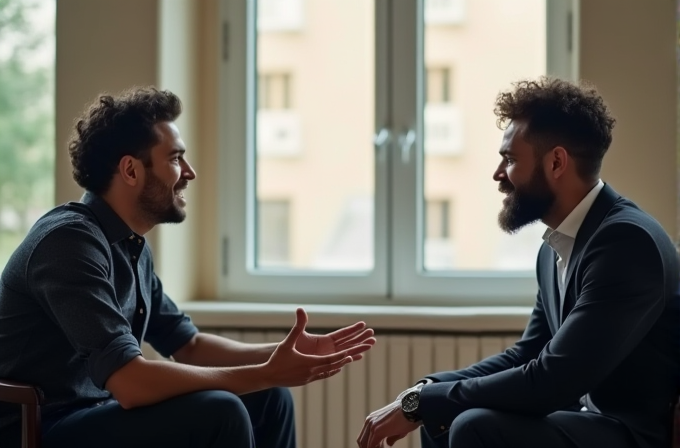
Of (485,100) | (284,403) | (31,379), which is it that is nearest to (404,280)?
(485,100)

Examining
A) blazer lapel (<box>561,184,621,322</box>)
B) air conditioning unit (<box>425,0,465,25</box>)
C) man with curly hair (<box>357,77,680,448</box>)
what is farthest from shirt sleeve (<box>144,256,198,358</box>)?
air conditioning unit (<box>425,0,465,25</box>)

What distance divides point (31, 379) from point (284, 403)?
1.94 ft

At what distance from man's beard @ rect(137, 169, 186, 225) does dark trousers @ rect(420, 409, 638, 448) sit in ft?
2.80

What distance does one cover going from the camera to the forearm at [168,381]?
170 centimetres

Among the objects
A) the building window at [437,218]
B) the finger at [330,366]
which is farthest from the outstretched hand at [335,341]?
Answer: the building window at [437,218]

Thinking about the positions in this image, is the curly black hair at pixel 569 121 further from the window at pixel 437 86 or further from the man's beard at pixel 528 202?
the window at pixel 437 86

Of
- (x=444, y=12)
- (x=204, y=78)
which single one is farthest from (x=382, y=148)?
(x=204, y=78)

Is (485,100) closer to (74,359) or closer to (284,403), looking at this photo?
(284,403)

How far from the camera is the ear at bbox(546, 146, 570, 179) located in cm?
194

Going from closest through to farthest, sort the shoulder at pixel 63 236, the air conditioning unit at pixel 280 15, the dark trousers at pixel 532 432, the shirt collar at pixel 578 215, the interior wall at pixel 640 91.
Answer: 1. the dark trousers at pixel 532 432
2. the shoulder at pixel 63 236
3. the shirt collar at pixel 578 215
4. the interior wall at pixel 640 91
5. the air conditioning unit at pixel 280 15

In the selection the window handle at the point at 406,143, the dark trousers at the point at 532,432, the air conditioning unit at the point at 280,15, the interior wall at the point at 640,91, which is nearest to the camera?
the dark trousers at the point at 532,432

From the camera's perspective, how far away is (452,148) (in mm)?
2922

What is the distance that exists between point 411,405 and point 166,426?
0.52 m

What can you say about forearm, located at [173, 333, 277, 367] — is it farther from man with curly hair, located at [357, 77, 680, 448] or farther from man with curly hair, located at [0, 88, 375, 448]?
man with curly hair, located at [357, 77, 680, 448]
